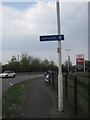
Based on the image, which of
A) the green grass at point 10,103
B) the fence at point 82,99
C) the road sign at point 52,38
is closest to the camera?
the fence at point 82,99

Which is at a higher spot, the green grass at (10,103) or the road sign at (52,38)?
the road sign at (52,38)

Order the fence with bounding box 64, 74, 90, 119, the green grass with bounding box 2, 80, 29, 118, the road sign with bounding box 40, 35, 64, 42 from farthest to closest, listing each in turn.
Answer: the road sign with bounding box 40, 35, 64, 42 < the green grass with bounding box 2, 80, 29, 118 < the fence with bounding box 64, 74, 90, 119

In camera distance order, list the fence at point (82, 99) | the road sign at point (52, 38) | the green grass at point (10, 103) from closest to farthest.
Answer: the fence at point (82, 99), the green grass at point (10, 103), the road sign at point (52, 38)

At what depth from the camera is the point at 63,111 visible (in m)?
9.23

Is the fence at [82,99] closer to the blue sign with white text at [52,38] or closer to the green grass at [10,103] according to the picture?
the blue sign with white text at [52,38]

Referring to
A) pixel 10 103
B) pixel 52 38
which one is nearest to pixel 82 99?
pixel 52 38

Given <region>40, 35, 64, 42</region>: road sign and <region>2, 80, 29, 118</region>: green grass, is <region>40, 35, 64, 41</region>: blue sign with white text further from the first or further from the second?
<region>2, 80, 29, 118</region>: green grass

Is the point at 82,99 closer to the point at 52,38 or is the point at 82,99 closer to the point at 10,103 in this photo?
the point at 52,38

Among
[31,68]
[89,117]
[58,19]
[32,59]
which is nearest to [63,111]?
[89,117]

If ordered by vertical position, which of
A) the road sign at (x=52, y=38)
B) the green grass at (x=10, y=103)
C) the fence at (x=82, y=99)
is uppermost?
the road sign at (x=52, y=38)

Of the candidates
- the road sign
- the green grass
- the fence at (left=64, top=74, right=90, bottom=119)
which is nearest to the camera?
the fence at (left=64, top=74, right=90, bottom=119)

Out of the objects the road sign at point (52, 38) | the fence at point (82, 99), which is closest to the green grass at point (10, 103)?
the fence at point (82, 99)

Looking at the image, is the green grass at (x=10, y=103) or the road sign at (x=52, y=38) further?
the road sign at (x=52, y=38)

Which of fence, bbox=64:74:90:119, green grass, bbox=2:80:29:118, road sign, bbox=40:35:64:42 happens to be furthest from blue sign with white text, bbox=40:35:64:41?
green grass, bbox=2:80:29:118
